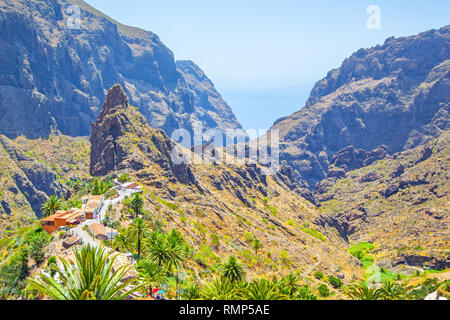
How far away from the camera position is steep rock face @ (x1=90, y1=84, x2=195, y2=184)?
355ft

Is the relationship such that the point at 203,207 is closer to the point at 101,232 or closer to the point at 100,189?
the point at 100,189

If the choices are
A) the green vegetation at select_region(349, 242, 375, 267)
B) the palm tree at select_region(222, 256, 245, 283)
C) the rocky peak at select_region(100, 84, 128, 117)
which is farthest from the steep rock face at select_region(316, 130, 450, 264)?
the rocky peak at select_region(100, 84, 128, 117)

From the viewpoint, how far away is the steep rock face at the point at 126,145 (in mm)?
108188

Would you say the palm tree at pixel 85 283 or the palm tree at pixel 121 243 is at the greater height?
the palm tree at pixel 121 243

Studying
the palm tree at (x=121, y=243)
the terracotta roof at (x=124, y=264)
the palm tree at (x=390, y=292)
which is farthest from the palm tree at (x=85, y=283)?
the palm tree at (x=121, y=243)

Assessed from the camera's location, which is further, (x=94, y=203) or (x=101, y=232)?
(x=94, y=203)

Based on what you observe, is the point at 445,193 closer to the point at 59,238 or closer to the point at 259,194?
the point at 259,194

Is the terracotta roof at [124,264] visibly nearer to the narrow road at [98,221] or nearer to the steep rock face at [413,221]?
the narrow road at [98,221]

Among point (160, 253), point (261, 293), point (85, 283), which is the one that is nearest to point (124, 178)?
point (160, 253)

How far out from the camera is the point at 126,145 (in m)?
110

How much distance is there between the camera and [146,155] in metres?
114

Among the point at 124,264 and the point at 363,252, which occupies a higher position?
the point at 124,264

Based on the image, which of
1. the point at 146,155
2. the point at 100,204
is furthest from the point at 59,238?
the point at 146,155

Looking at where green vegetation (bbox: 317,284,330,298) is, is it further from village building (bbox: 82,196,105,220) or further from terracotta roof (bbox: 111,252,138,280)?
village building (bbox: 82,196,105,220)
